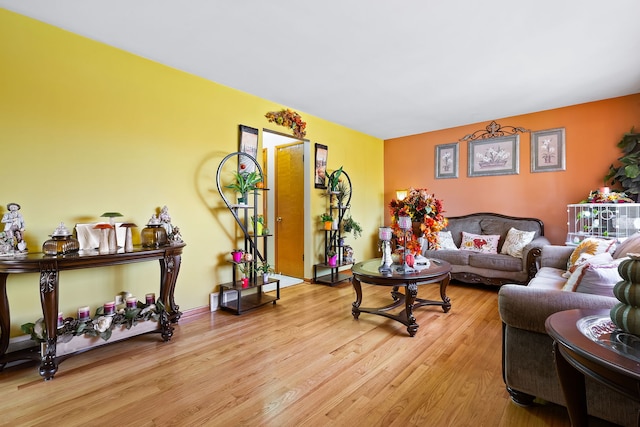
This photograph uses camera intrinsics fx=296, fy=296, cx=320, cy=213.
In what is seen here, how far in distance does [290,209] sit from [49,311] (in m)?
3.28

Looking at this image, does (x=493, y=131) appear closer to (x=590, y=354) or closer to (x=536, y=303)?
(x=536, y=303)

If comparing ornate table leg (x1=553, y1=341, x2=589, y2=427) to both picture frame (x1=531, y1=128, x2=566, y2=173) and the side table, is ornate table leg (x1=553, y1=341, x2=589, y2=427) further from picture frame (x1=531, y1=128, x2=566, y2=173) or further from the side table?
picture frame (x1=531, y1=128, x2=566, y2=173)

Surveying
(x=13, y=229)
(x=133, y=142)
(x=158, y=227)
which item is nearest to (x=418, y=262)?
(x=158, y=227)

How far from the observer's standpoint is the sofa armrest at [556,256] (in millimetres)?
3148

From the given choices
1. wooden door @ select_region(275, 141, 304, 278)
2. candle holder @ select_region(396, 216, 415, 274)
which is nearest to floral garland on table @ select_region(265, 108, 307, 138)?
wooden door @ select_region(275, 141, 304, 278)

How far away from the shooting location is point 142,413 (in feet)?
Result: 5.32

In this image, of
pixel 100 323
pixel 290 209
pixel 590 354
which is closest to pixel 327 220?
pixel 290 209

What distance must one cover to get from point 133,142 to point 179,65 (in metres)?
0.91

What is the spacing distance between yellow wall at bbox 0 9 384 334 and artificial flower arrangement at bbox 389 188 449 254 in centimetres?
193

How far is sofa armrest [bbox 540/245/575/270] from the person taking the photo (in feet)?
10.3

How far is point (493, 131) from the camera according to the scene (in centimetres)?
477

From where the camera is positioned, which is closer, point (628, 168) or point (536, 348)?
point (536, 348)

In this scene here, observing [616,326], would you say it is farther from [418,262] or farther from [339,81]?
[339,81]

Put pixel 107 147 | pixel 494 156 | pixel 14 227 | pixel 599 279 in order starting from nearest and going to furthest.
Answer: pixel 599 279 → pixel 14 227 → pixel 107 147 → pixel 494 156
